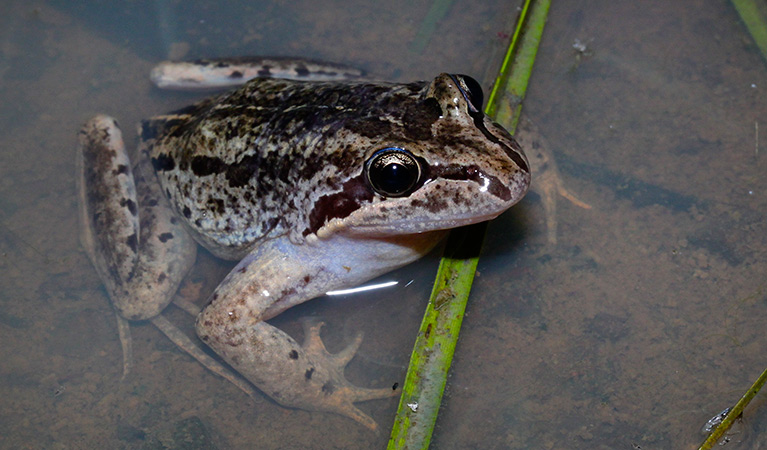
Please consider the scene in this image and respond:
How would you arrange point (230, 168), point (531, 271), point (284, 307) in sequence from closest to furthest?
point (230, 168), point (284, 307), point (531, 271)

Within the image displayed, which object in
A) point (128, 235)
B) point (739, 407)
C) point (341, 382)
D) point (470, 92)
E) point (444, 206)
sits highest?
point (470, 92)

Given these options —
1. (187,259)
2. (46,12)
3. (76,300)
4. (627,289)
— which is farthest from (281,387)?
(46,12)

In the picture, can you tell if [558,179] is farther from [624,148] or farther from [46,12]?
[46,12]

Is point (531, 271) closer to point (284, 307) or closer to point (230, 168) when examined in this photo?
point (284, 307)

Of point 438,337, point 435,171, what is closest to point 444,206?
point 435,171

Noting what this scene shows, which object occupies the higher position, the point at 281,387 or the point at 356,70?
the point at 356,70

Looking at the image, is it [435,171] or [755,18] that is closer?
[435,171]

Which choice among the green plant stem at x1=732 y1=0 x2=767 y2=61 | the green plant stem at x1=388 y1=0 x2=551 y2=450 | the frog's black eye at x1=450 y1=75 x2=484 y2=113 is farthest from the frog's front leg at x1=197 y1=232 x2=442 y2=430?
the green plant stem at x1=732 y1=0 x2=767 y2=61
